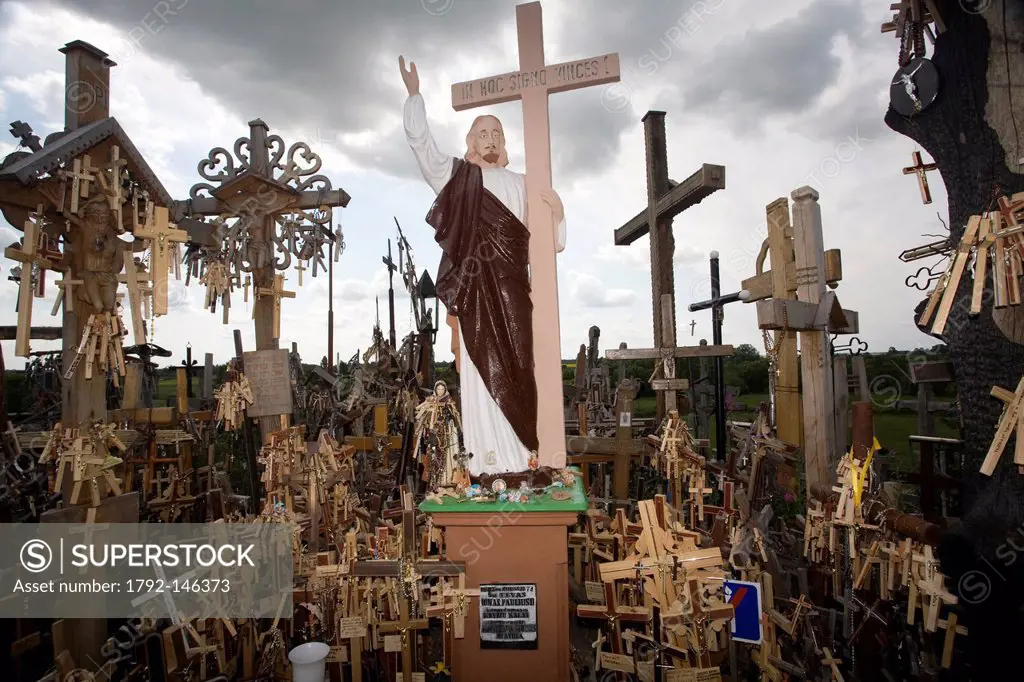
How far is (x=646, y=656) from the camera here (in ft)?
12.8

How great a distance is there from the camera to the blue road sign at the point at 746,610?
3.72 meters

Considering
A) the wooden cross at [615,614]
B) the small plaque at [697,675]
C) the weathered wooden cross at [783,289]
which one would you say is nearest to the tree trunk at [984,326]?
the weathered wooden cross at [783,289]

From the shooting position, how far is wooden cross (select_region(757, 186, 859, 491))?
183 inches

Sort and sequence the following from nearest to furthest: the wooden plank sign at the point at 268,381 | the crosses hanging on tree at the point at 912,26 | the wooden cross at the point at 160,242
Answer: the crosses hanging on tree at the point at 912,26, the wooden cross at the point at 160,242, the wooden plank sign at the point at 268,381

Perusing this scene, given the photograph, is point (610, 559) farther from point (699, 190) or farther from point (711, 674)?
point (699, 190)

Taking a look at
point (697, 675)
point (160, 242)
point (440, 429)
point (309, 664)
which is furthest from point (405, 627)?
point (160, 242)

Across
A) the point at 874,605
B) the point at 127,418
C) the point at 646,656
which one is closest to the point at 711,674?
the point at 646,656

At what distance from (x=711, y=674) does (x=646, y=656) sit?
0.44 meters

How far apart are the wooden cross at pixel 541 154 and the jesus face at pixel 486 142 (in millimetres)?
223

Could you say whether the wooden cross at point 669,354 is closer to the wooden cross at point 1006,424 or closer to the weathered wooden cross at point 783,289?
the weathered wooden cross at point 783,289

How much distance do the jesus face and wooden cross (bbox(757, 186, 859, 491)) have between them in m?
2.62

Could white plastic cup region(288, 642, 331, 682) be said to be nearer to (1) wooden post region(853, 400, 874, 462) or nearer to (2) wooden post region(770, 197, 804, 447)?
(1) wooden post region(853, 400, 874, 462)

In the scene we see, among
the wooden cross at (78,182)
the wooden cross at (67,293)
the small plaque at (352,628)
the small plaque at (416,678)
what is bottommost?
the small plaque at (416,678)

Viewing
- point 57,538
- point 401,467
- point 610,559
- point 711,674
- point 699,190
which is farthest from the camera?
point 401,467
